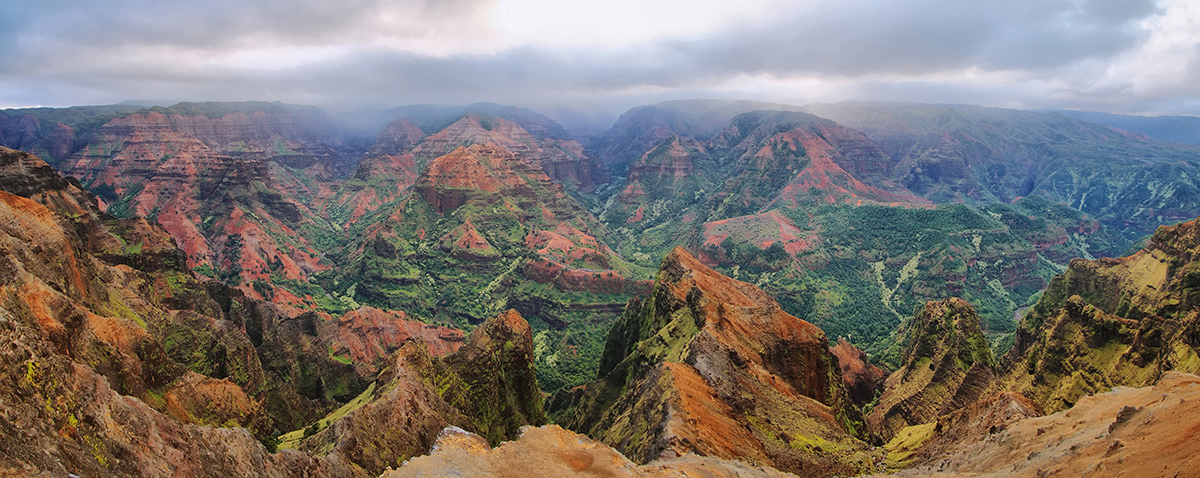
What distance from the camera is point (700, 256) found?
182000 mm

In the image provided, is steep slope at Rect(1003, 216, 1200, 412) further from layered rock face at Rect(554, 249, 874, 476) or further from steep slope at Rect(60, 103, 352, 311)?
steep slope at Rect(60, 103, 352, 311)

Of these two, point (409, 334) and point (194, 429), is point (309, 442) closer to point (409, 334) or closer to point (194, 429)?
point (194, 429)

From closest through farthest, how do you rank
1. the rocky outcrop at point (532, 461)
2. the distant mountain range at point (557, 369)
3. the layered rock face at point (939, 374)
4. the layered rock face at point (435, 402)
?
the distant mountain range at point (557, 369) < the rocky outcrop at point (532, 461) < the layered rock face at point (435, 402) < the layered rock face at point (939, 374)

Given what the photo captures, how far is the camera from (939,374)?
213 feet

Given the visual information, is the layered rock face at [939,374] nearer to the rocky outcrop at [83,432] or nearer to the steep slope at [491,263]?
the steep slope at [491,263]

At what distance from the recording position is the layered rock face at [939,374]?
57.4 m

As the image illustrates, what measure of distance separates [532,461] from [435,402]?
820 inches

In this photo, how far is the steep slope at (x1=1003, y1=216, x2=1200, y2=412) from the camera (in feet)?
151

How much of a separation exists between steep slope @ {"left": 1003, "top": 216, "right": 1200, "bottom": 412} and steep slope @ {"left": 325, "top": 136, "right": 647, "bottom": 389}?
66.7 metres

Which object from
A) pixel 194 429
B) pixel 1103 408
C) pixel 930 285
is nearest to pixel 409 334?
pixel 194 429

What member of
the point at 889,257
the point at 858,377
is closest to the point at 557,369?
the point at 858,377

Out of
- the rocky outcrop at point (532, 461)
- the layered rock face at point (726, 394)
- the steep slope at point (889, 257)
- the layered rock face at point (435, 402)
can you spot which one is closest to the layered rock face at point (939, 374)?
the layered rock face at point (726, 394)

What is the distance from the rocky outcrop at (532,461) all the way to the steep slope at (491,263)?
73169 millimetres

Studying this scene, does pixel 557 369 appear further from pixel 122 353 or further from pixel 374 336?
pixel 122 353
